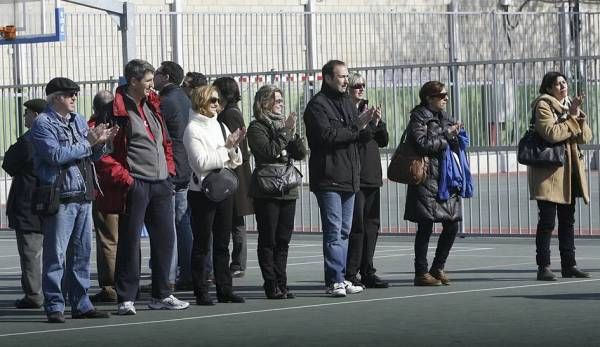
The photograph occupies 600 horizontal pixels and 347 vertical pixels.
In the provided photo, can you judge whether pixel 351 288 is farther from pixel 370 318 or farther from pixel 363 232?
pixel 370 318

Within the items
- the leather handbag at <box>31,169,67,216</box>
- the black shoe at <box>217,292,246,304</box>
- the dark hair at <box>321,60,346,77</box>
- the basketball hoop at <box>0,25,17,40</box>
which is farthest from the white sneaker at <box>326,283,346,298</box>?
the basketball hoop at <box>0,25,17,40</box>

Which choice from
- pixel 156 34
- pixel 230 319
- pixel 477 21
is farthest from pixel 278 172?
pixel 477 21

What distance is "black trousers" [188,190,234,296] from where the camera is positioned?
14039 mm

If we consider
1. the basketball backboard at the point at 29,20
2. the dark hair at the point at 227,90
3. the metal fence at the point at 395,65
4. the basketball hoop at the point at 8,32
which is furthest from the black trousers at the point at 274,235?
the basketball backboard at the point at 29,20

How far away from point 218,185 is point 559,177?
3.39 m

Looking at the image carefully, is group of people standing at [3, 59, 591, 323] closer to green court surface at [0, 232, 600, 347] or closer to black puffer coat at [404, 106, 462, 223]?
black puffer coat at [404, 106, 462, 223]

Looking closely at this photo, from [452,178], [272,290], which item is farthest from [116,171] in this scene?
[452,178]

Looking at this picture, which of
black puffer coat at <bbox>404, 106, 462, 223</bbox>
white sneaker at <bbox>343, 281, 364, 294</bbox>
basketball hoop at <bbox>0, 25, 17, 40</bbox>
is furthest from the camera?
basketball hoop at <bbox>0, 25, 17, 40</bbox>

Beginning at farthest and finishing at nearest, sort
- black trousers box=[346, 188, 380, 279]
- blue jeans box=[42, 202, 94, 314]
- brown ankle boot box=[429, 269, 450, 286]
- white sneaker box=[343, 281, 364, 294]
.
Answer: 1. brown ankle boot box=[429, 269, 450, 286]
2. black trousers box=[346, 188, 380, 279]
3. white sneaker box=[343, 281, 364, 294]
4. blue jeans box=[42, 202, 94, 314]

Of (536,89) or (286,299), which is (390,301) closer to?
(286,299)

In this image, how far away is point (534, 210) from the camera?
2319 centimetres

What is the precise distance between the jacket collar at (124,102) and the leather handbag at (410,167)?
249 cm

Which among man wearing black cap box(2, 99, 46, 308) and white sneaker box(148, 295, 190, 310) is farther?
man wearing black cap box(2, 99, 46, 308)

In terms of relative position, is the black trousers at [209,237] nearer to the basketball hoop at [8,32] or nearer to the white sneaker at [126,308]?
the white sneaker at [126,308]
